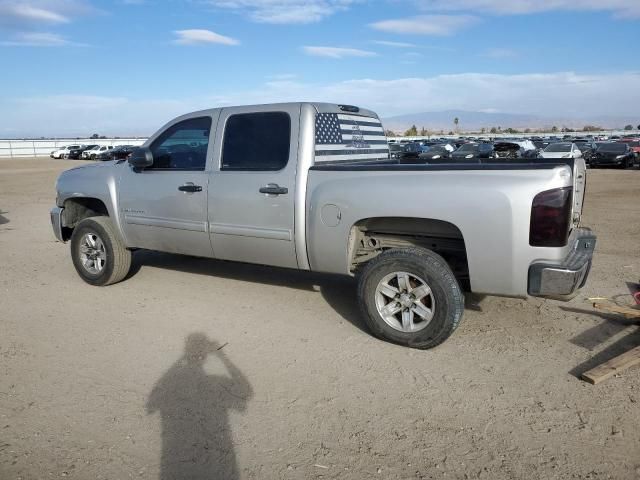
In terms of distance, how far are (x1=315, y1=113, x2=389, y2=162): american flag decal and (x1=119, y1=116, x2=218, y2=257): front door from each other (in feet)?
3.92

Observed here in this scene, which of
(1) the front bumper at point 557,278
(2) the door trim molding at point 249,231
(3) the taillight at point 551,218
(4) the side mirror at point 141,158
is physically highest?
(4) the side mirror at point 141,158

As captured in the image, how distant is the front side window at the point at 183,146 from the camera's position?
5.42 m

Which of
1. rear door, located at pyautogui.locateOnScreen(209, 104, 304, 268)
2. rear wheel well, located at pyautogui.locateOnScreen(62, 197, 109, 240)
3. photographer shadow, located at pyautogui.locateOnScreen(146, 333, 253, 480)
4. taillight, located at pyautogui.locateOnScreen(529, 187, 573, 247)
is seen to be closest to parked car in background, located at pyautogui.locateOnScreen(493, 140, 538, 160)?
rear wheel well, located at pyautogui.locateOnScreen(62, 197, 109, 240)

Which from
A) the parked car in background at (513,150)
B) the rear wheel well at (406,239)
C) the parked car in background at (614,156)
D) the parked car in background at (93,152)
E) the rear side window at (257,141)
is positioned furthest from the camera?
the parked car in background at (93,152)

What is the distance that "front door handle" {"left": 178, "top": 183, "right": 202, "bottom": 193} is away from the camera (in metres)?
A: 5.30

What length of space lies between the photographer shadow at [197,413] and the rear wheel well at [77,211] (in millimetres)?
2813

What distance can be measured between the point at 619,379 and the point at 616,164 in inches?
1239

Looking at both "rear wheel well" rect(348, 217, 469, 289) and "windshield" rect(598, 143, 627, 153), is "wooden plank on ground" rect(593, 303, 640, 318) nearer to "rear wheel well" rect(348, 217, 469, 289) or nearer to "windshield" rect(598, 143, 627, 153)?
"rear wheel well" rect(348, 217, 469, 289)

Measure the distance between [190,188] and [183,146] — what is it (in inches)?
21.2

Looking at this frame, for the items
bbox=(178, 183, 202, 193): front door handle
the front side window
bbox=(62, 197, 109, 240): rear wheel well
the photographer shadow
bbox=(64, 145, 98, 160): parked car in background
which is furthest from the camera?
bbox=(64, 145, 98, 160): parked car in background

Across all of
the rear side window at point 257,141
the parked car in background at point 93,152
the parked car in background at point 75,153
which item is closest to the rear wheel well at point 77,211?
the rear side window at point 257,141

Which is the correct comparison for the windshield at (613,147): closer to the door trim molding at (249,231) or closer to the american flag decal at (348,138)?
the american flag decal at (348,138)

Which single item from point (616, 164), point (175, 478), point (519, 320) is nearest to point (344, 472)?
point (175, 478)

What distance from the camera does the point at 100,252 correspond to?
6.24 metres
